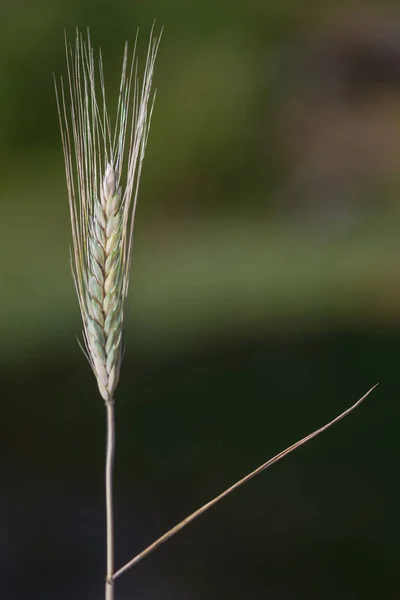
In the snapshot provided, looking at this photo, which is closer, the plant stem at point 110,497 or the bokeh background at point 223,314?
the plant stem at point 110,497

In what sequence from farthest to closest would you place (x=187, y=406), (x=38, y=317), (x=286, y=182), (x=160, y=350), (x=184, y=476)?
1. (x=286, y=182)
2. (x=38, y=317)
3. (x=160, y=350)
4. (x=187, y=406)
5. (x=184, y=476)

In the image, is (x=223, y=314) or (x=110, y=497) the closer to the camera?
(x=110, y=497)

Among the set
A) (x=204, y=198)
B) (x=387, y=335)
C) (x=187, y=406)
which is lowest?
(x=187, y=406)

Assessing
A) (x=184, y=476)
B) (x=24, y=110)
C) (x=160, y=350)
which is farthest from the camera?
(x=24, y=110)

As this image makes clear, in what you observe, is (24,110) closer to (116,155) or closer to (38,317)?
(38,317)

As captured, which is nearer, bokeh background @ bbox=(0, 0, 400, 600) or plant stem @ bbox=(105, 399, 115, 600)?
plant stem @ bbox=(105, 399, 115, 600)

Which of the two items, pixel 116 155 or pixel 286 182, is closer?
pixel 116 155

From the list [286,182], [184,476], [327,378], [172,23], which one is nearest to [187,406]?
[184,476]

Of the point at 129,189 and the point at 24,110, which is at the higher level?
the point at 24,110
